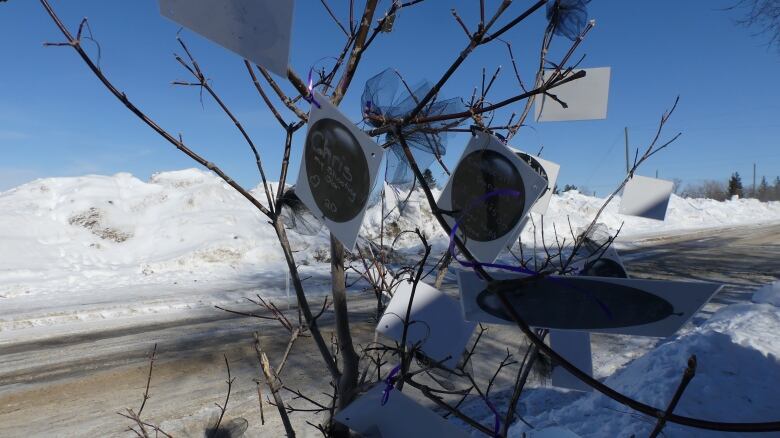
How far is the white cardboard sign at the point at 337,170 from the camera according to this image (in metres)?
0.80

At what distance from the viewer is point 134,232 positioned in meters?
14.7

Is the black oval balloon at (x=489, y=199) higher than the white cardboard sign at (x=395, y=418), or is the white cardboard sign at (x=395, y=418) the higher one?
the black oval balloon at (x=489, y=199)

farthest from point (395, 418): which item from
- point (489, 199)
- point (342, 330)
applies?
point (489, 199)

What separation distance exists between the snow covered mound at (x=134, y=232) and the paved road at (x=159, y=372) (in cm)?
399

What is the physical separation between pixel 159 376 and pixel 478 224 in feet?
17.1

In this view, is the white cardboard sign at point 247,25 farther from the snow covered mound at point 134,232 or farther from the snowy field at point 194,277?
the snow covered mound at point 134,232

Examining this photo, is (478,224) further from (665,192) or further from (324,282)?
(324,282)

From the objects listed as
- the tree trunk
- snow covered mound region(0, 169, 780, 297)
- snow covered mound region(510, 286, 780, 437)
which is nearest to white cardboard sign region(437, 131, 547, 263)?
the tree trunk

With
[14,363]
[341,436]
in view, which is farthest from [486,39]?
[14,363]

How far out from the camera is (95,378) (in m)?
5.16

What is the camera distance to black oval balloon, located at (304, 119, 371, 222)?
Answer: 82 centimetres

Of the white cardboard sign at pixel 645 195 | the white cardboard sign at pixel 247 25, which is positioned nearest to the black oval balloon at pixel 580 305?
the white cardboard sign at pixel 247 25

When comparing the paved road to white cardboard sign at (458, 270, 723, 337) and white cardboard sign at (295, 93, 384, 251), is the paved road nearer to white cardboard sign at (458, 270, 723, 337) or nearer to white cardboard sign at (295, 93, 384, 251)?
white cardboard sign at (295, 93, 384, 251)

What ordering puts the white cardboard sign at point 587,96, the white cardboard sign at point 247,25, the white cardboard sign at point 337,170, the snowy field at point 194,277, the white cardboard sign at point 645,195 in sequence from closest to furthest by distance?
the white cardboard sign at point 247,25, the white cardboard sign at point 337,170, the white cardboard sign at point 587,96, the white cardboard sign at point 645,195, the snowy field at point 194,277
